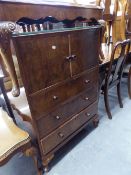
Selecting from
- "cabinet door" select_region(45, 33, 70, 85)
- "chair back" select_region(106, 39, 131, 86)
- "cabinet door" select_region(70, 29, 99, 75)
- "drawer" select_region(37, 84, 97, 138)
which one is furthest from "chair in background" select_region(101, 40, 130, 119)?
"cabinet door" select_region(45, 33, 70, 85)

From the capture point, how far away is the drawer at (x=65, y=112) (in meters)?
1.20

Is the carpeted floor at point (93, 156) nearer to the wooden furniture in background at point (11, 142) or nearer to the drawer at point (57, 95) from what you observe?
the wooden furniture in background at point (11, 142)

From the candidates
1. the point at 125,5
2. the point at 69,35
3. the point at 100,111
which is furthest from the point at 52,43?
the point at 125,5

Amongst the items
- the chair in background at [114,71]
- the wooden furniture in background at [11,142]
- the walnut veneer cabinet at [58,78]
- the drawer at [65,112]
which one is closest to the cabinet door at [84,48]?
the walnut veneer cabinet at [58,78]

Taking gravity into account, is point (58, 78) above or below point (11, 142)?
above

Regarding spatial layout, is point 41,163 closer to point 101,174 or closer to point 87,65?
point 101,174

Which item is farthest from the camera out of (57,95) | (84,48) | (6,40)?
(84,48)

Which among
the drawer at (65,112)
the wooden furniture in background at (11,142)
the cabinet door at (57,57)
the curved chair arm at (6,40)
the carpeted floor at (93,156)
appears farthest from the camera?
the carpeted floor at (93,156)

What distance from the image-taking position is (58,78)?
1201 mm

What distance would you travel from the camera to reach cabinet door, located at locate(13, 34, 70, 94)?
0.95 meters

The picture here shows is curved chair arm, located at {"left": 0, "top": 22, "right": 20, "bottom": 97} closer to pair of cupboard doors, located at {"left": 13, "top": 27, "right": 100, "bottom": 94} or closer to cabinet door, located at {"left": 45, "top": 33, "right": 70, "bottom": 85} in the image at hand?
pair of cupboard doors, located at {"left": 13, "top": 27, "right": 100, "bottom": 94}

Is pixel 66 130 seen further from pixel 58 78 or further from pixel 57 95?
pixel 58 78

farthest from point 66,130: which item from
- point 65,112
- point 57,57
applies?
point 57,57

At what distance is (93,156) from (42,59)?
101cm
